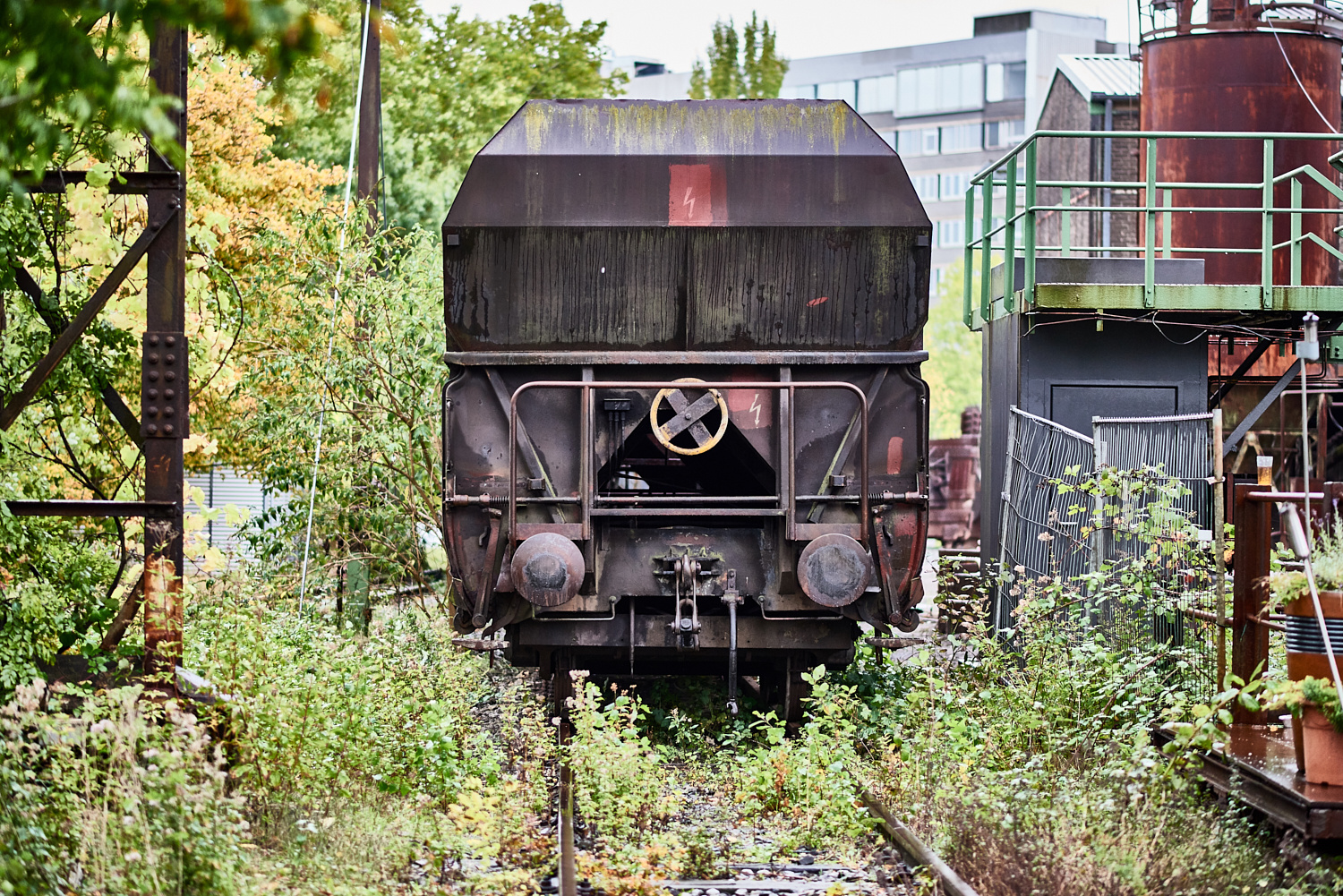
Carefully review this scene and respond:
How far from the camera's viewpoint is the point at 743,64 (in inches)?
2153

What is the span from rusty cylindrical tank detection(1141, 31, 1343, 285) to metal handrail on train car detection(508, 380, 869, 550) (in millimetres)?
10871

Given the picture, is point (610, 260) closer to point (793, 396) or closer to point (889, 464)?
point (793, 396)

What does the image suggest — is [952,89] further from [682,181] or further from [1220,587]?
[1220,587]

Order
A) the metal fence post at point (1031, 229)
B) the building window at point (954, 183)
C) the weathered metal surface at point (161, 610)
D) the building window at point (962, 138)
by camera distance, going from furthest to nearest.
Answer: the building window at point (954, 183) → the building window at point (962, 138) → the metal fence post at point (1031, 229) → the weathered metal surface at point (161, 610)

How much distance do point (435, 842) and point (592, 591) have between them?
2.62 m

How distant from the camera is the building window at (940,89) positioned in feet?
280

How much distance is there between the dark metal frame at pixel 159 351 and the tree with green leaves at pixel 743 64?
4672cm

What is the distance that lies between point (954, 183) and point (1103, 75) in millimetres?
61786

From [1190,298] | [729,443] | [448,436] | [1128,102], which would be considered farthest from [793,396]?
[1128,102]

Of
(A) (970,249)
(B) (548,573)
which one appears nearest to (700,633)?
(B) (548,573)

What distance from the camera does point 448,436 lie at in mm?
9086

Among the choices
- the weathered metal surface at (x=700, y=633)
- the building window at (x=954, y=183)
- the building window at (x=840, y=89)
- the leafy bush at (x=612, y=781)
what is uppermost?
the building window at (x=840, y=89)

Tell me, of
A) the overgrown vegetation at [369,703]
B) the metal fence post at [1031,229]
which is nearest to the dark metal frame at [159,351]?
the overgrown vegetation at [369,703]

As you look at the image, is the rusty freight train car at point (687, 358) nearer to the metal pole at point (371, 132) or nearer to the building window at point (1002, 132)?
the metal pole at point (371, 132)
